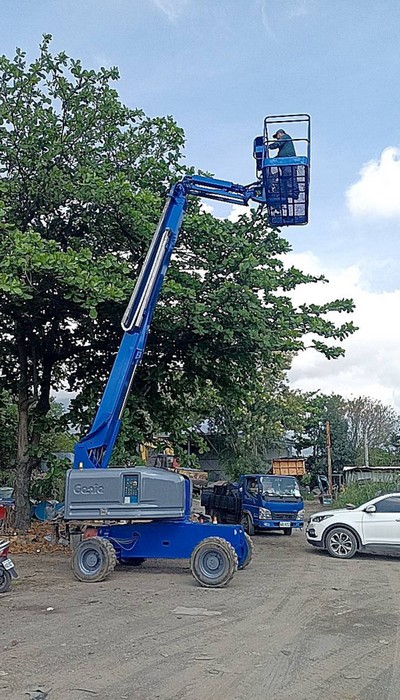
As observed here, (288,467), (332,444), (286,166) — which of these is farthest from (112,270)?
(332,444)

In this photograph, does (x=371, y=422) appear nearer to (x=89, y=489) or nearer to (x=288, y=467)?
(x=288, y=467)

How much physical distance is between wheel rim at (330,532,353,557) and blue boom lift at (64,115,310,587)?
3.61 metres

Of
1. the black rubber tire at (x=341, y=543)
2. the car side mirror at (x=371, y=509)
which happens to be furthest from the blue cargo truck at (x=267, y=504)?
the car side mirror at (x=371, y=509)

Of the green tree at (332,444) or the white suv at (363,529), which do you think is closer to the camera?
the white suv at (363,529)

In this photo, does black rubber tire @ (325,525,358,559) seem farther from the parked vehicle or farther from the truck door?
the parked vehicle

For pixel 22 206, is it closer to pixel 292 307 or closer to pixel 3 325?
pixel 3 325

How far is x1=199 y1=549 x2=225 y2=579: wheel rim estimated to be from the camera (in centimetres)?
1178

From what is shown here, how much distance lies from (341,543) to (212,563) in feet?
17.7

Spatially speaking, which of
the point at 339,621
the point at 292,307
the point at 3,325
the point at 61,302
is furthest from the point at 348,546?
the point at 3,325

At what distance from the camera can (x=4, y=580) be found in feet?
37.2

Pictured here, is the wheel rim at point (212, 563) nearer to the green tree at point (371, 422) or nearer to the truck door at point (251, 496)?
the truck door at point (251, 496)

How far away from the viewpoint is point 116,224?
16.4m

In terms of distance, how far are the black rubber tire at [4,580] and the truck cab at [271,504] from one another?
1116 centimetres

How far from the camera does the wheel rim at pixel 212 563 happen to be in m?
11.8
